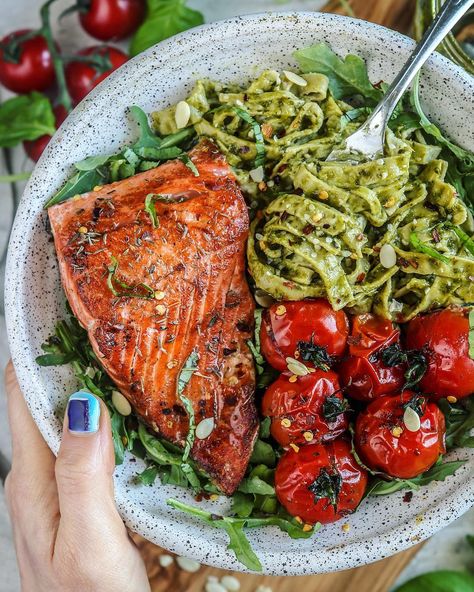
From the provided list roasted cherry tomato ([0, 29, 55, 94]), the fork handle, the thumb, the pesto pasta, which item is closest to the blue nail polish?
the thumb

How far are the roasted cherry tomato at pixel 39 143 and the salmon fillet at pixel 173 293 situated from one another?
1040 mm

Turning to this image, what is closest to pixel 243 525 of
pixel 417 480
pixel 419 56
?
pixel 417 480

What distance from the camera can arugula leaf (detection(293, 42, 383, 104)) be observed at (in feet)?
8.62

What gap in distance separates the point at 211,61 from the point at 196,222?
0.61 m

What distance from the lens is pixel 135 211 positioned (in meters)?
2.52

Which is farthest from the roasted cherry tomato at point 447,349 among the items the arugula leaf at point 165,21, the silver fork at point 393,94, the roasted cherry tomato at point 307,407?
the arugula leaf at point 165,21

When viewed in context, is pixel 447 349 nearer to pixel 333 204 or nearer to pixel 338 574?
pixel 333 204

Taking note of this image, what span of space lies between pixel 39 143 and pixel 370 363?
6.29ft

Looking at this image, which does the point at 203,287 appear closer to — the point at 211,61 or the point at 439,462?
the point at 211,61

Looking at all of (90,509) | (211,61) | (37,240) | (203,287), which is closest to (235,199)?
(203,287)

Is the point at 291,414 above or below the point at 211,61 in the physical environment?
below

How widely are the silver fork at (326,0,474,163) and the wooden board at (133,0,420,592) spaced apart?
85 cm

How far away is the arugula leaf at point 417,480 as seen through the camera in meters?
2.62

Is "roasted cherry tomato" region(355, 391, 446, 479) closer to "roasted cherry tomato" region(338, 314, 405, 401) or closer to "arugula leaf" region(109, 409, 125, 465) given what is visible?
"roasted cherry tomato" region(338, 314, 405, 401)
